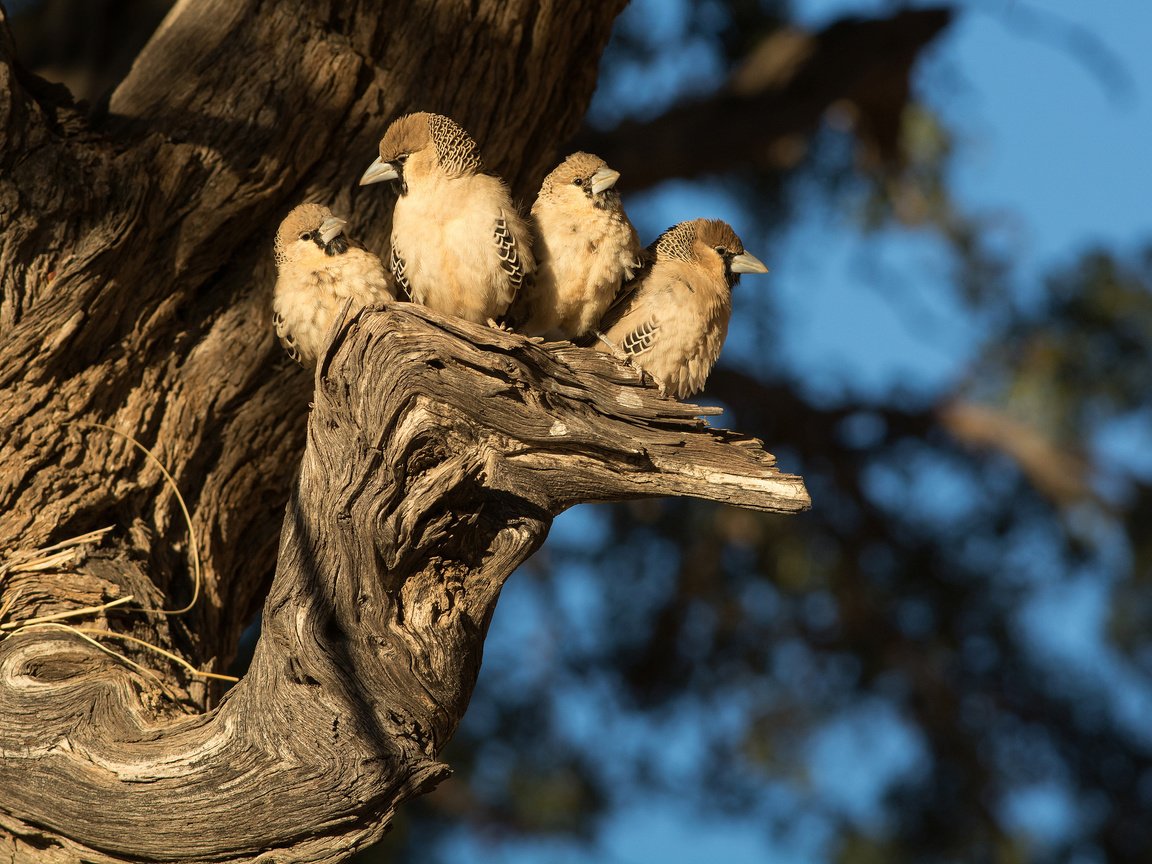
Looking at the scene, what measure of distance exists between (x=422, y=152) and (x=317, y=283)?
48 cm

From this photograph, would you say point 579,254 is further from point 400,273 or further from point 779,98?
point 779,98

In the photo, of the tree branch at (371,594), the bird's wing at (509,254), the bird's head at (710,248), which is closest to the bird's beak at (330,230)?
the bird's wing at (509,254)

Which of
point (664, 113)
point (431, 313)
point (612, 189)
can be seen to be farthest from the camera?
point (664, 113)

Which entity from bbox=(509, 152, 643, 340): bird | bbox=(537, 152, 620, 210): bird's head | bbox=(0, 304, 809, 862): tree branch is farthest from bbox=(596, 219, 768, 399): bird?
bbox=(0, 304, 809, 862): tree branch

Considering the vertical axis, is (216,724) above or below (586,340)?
below

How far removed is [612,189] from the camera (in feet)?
13.2

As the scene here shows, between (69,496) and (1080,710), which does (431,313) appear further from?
(1080,710)

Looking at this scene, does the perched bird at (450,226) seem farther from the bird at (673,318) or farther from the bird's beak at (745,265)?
the bird's beak at (745,265)

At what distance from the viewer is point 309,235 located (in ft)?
13.2

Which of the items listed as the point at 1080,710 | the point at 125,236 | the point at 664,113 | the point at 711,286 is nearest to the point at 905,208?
the point at 664,113

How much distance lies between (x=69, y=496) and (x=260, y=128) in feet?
4.33

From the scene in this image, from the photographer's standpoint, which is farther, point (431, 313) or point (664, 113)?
point (664, 113)

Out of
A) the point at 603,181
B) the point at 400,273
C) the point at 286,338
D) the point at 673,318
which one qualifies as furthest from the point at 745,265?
the point at 286,338

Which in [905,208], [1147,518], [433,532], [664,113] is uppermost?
[433,532]
